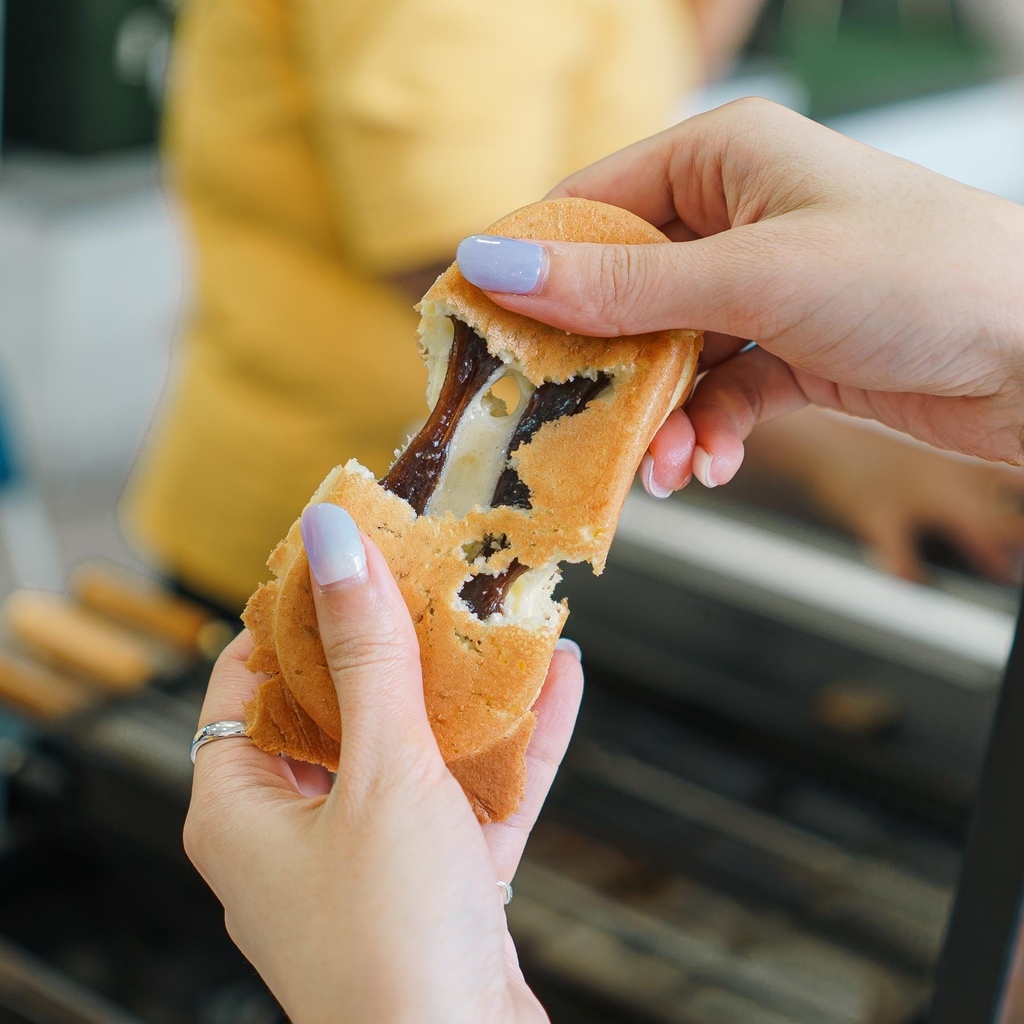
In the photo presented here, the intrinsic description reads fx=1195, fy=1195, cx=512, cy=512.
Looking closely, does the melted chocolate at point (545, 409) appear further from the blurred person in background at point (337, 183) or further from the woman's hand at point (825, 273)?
the blurred person in background at point (337, 183)

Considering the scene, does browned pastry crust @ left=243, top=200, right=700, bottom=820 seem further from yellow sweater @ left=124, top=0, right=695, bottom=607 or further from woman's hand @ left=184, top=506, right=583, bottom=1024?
yellow sweater @ left=124, top=0, right=695, bottom=607

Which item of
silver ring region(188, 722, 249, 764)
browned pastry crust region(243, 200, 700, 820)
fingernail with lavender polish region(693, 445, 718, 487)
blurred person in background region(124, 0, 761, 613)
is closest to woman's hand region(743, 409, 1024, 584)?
blurred person in background region(124, 0, 761, 613)

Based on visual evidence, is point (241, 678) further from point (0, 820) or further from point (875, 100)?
point (875, 100)

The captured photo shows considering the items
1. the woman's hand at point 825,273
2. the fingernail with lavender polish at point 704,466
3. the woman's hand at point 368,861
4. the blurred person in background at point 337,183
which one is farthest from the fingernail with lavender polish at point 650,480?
the blurred person in background at point 337,183

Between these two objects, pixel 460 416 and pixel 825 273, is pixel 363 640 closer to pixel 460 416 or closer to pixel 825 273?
pixel 460 416

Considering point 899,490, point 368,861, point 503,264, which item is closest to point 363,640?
point 368,861

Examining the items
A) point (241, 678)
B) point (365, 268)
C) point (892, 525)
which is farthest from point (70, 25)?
point (241, 678)
